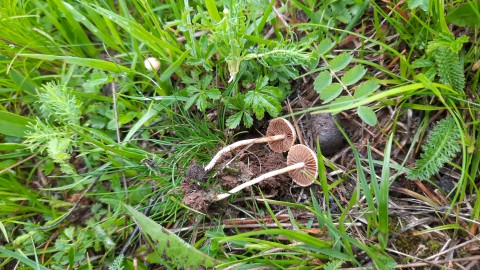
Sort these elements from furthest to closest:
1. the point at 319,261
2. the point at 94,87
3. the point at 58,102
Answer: the point at 94,87
the point at 58,102
the point at 319,261

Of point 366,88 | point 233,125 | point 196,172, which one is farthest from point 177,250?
point 366,88

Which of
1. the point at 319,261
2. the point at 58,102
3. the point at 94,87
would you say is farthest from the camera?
the point at 94,87

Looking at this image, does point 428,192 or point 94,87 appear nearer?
point 428,192

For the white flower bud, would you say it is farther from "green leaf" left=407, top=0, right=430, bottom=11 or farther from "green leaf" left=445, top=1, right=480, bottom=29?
"green leaf" left=445, top=1, right=480, bottom=29

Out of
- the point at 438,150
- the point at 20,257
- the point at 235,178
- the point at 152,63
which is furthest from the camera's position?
the point at 152,63

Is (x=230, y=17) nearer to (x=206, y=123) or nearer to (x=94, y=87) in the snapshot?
(x=206, y=123)

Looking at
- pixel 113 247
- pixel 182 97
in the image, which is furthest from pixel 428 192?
pixel 113 247

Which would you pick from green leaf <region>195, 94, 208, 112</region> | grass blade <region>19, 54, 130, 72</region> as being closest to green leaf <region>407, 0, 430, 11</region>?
green leaf <region>195, 94, 208, 112</region>

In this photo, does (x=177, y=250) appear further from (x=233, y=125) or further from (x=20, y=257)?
(x=20, y=257)

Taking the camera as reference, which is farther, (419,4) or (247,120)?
(247,120)
